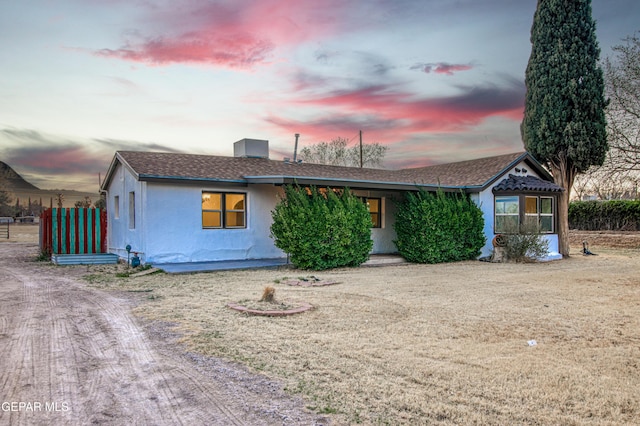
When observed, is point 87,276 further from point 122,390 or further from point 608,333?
point 608,333

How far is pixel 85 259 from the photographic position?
15664mm

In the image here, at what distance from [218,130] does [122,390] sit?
56.7 feet

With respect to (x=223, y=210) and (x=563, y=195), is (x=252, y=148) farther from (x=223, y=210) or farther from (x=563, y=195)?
→ (x=563, y=195)

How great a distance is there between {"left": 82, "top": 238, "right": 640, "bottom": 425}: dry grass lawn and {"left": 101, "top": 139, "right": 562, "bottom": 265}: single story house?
352cm

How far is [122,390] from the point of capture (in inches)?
160

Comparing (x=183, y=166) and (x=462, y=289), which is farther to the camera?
(x=183, y=166)

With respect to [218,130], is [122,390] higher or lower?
lower

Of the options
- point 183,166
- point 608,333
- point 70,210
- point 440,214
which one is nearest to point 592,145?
point 440,214

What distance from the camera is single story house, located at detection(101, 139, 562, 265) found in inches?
550

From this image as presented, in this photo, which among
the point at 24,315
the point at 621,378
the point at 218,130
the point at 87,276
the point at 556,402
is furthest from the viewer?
the point at 218,130

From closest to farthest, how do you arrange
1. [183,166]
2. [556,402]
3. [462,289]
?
[556,402] → [462,289] → [183,166]

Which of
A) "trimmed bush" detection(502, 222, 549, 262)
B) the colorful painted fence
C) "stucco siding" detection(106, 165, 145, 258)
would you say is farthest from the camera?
the colorful painted fence

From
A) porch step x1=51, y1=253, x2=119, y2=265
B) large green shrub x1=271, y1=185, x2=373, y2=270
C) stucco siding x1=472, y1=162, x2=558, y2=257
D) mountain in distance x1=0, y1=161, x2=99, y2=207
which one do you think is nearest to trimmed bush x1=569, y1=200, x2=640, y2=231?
stucco siding x1=472, y1=162, x2=558, y2=257

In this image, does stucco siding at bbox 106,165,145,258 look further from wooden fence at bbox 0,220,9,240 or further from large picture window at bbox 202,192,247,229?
wooden fence at bbox 0,220,9,240
